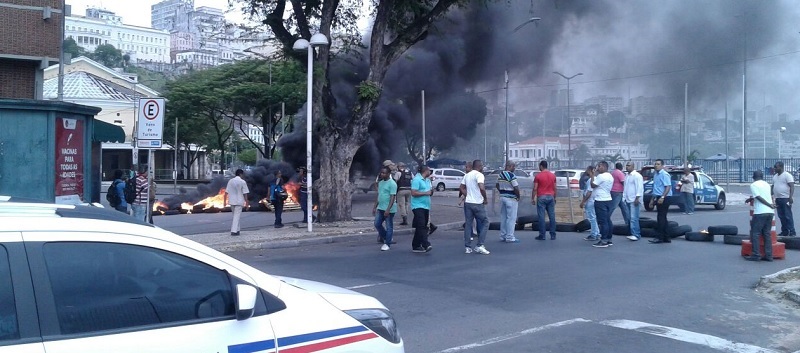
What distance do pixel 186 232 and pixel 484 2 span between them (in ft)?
31.2

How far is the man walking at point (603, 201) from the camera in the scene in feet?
44.3

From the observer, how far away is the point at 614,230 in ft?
50.5

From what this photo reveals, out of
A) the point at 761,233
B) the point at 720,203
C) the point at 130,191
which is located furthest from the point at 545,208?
the point at 720,203

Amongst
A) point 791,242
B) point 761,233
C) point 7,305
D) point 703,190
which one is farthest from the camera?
point 703,190

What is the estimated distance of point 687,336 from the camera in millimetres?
6984

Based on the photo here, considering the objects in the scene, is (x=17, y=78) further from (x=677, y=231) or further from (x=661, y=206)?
(x=677, y=231)

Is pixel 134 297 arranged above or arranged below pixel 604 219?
above

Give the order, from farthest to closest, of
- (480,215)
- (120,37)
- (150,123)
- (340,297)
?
(120,37), (480,215), (150,123), (340,297)

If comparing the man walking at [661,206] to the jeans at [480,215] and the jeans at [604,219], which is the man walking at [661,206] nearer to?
the jeans at [604,219]

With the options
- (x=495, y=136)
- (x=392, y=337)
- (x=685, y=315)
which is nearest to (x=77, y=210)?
(x=392, y=337)

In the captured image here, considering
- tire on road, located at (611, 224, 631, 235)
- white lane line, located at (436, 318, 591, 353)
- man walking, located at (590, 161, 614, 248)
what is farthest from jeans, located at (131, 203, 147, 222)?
white lane line, located at (436, 318, 591, 353)

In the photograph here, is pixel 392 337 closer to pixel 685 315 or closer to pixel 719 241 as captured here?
pixel 685 315

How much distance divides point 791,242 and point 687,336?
7.58 m

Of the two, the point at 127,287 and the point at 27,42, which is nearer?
the point at 127,287
